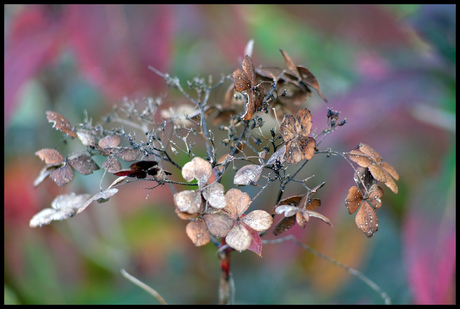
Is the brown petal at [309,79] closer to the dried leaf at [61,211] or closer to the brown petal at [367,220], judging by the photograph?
the brown petal at [367,220]

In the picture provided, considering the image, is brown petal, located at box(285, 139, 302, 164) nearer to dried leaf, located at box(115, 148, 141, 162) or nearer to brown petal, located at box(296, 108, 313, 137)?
brown petal, located at box(296, 108, 313, 137)

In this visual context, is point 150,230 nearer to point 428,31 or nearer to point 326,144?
point 326,144

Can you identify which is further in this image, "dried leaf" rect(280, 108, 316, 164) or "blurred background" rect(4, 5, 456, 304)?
"blurred background" rect(4, 5, 456, 304)

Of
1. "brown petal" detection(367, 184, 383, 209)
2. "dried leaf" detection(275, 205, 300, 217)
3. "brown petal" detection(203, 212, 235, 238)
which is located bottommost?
"brown petal" detection(367, 184, 383, 209)

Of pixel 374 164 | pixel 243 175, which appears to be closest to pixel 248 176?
pixel 243 175

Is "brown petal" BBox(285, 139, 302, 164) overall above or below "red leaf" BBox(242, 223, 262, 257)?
above

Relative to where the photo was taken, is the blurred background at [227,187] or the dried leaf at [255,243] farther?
the blurred background at [227,187]

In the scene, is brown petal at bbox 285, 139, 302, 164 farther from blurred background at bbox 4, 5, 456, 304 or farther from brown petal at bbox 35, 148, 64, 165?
blurred background at bbox 4, 5, 456, 304

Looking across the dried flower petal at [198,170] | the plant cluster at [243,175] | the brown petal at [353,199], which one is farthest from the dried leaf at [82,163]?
the brown petal at [353,199]

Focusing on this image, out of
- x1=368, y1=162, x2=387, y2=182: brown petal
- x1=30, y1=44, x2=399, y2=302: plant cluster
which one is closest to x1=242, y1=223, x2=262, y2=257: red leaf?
x1=30, y1=44, x2=399, y2=302: plant cluster
